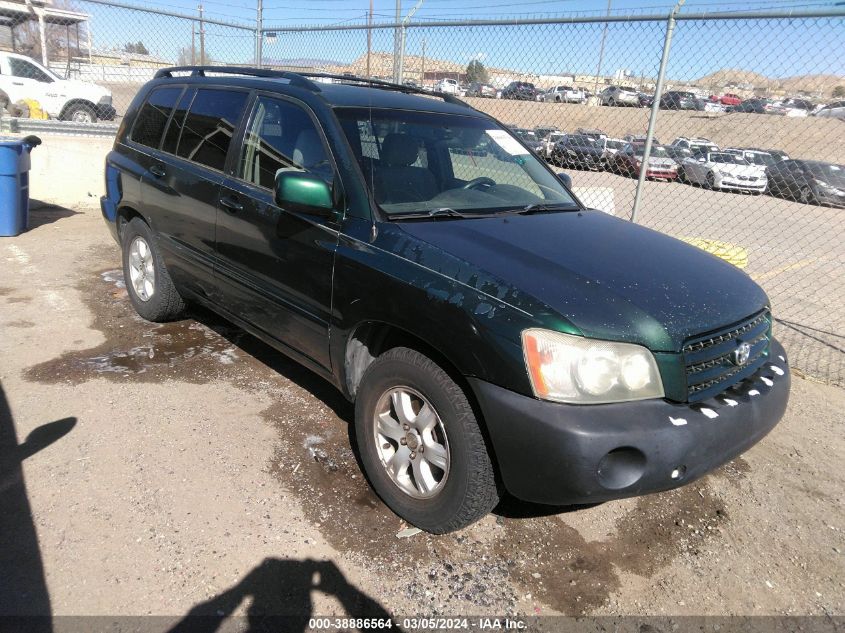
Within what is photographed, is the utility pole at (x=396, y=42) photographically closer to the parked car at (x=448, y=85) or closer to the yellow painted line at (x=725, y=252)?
the parked car at (x=448, y=85)

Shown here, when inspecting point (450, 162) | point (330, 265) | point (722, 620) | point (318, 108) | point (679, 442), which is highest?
point (318, 108)

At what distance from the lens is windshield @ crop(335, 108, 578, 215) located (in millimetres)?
3137

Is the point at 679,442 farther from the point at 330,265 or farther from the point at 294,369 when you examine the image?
the point at 294,369

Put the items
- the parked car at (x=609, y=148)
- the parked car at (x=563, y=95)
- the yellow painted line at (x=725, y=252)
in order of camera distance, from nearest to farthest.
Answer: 1. the yellow painted line at (x=725, y=252)
2. the parked car at (x=563, y=95)
3. the parked car at (x=609, y=148)

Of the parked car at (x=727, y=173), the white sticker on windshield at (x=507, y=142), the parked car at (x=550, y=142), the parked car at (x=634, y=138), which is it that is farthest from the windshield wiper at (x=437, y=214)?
the parked car at (x=727, y=173)

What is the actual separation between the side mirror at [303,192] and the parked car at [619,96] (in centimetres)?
530

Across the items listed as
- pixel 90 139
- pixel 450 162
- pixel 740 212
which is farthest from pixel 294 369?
pixel 740 212

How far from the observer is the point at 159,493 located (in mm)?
2895

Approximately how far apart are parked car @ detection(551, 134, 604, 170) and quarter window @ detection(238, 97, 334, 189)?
777 centimetres

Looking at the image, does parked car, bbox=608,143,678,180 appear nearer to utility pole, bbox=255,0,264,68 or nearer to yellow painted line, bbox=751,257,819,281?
yellow painted line, bbox=751,257,819,281

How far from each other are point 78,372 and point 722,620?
12.6ft

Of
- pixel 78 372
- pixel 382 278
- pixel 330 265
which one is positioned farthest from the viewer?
pixel 78 372

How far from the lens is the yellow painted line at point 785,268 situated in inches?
337

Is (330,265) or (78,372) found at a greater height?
(330,265)
